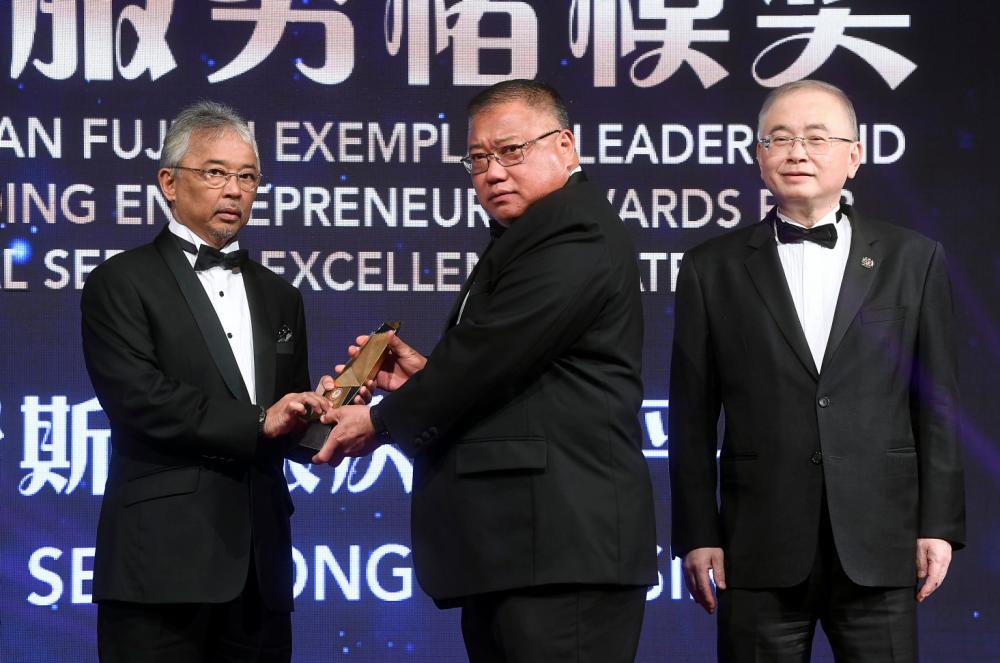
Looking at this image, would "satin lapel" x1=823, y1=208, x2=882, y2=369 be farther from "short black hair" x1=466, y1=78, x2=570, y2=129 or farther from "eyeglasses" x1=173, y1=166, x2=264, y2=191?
"eyeglasses" x1=173, y1=166, x2=264, y2=191

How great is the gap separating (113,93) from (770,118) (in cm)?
228

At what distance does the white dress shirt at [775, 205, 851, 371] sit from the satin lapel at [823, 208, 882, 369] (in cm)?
2

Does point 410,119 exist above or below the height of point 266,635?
above

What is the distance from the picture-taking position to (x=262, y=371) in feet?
9.09

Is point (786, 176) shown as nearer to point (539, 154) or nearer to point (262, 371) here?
point (539, 154)

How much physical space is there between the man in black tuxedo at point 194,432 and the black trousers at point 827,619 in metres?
0.96

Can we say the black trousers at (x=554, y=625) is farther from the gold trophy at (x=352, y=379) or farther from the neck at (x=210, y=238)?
the neck at (x=210, y=238)

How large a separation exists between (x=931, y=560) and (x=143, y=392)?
160 centimetres

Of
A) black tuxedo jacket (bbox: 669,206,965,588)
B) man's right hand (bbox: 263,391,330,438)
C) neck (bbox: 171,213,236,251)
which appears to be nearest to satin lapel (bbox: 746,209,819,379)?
black tuxedo jacket (bbox: 669,206,965,588)

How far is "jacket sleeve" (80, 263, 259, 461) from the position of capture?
8.43 feet

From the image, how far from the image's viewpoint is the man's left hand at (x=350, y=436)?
8.00ft

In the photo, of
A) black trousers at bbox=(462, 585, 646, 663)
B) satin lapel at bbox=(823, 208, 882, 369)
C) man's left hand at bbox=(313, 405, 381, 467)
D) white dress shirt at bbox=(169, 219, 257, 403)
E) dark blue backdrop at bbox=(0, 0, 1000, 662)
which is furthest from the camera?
dark blue backdrop at bbox=(0, 0, 1000, 662)

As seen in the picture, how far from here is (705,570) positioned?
2.61 meters

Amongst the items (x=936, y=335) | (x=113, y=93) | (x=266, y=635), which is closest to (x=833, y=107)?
(x=936, y=335)
